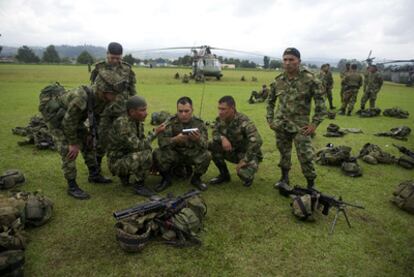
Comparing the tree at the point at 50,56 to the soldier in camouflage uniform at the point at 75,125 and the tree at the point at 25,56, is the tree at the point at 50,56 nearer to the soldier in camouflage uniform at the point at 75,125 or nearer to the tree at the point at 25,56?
the tree at the point at 25,56

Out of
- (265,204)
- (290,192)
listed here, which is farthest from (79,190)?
(290,192)

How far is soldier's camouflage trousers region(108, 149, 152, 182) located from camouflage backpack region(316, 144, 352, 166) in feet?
12.9

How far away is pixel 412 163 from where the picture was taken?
668 centimetres

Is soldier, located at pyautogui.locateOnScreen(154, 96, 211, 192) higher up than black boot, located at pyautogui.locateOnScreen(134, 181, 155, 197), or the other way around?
soldier, located at pyautogui.locateOnScreen(154, 96, 211, 192)

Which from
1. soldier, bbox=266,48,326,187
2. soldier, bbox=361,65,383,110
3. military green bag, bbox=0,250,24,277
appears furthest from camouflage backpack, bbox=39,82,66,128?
soldier, bbox=361,65,383,110

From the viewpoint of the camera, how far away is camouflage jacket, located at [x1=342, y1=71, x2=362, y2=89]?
12.7 m

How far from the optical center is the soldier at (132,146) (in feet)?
15.7

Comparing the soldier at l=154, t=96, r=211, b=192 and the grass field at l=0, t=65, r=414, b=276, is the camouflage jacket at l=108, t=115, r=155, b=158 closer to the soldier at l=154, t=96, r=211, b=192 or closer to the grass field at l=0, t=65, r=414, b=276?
the soldier at l=154, t=96, r=211, b=192

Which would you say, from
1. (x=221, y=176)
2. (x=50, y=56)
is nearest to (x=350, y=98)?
(x=221, y=176)

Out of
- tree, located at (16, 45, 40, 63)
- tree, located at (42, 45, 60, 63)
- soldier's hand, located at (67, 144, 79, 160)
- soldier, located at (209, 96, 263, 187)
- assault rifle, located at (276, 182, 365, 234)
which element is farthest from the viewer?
tree, located at (42, 45, 60, 63)

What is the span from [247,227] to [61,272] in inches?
91.1

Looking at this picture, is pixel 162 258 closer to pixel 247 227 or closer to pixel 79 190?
pixel 247 227

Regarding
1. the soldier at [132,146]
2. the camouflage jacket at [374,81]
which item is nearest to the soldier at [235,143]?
the soldier at [132,146]

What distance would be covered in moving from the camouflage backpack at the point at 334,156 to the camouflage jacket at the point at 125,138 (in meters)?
3.90
